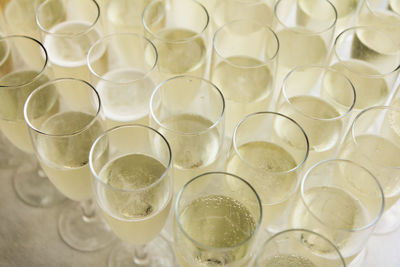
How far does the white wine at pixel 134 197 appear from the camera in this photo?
2.81 ft

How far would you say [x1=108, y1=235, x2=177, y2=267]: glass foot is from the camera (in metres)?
1.18

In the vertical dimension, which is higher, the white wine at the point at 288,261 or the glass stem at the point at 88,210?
the white wine at the point at 288,261

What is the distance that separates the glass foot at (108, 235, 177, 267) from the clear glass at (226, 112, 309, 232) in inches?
11.3

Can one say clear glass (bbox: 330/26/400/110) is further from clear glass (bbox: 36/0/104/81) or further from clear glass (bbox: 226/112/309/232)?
clear glass (bbox: 36/0/104/81)

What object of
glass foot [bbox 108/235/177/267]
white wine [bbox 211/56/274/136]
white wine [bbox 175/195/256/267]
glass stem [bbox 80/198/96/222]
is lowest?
glass foot [bbox 108/235/177/267]

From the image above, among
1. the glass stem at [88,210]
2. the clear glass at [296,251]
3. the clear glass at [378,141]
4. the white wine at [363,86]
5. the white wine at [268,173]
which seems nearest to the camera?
the clear glass at [296,251]

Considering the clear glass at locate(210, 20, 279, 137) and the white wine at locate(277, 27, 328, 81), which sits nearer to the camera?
the clear glass at locate(210, 20, 279, 137)

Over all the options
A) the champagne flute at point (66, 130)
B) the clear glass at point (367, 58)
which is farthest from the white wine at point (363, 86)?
the champagne flute at point (66, 130)

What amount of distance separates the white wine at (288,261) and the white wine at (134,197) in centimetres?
22

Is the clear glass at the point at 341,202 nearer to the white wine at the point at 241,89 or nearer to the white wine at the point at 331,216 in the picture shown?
the white wine at the point at 331,216

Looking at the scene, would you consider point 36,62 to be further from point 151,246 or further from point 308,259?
point 308,259

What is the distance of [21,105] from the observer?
107cm

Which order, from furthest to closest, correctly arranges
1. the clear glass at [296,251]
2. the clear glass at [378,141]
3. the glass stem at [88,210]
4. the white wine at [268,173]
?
the glass stem at [88,210] < the clear glass at [378,141] < the white wine at [268,173] < the clear glass at [296,251]

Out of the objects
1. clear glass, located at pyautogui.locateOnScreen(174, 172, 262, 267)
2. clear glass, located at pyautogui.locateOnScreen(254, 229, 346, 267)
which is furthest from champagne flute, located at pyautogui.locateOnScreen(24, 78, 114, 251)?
clear glass, located at pyautogui.locateOnScreen(254, 229, 346, 267)
